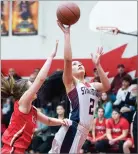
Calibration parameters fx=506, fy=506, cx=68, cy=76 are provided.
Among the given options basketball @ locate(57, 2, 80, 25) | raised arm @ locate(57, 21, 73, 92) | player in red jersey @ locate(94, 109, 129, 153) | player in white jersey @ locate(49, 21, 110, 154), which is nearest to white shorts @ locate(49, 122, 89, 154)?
player in white jersey @ locate(49, 21, 110, 154)

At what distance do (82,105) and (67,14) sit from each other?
1.09 m

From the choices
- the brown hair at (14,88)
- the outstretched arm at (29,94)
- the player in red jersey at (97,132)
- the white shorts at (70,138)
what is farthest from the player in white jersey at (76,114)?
the player in red jersey at (97,132)

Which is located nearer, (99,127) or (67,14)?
(67,14)

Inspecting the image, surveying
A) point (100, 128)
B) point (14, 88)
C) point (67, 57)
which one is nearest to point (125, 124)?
point (100, 128)

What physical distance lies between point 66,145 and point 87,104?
546mm

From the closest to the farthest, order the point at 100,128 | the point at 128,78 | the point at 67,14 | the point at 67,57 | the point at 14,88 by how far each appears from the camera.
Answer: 1. the point at 14,88
2. the point at 67,57
3. the point at 67,14
4. the point at 100,128
5. the point at 128,78

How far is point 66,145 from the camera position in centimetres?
592

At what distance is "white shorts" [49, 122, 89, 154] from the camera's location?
585cm

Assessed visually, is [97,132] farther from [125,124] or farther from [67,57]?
[67,57]

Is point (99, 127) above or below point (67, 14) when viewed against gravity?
below

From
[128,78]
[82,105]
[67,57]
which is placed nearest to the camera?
[67,57]

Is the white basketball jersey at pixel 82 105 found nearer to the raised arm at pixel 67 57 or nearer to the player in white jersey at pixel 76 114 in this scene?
the player in white jersey at pixel 76 114

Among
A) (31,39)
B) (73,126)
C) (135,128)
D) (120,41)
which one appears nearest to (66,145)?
(73,126)

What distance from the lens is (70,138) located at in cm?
588
